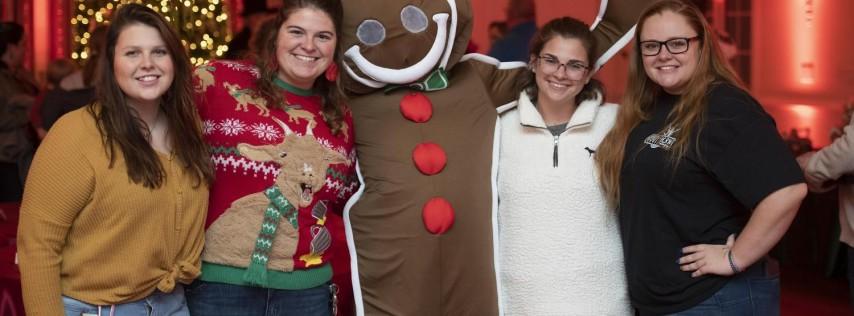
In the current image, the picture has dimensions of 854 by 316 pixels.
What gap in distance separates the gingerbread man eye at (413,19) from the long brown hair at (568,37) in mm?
319

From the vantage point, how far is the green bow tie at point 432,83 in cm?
277

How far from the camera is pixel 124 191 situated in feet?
6.80

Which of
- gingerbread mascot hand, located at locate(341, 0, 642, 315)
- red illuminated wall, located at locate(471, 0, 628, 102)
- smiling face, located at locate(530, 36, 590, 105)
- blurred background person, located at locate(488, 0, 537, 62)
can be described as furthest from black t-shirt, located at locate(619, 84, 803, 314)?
red illuminated wall, located at locate(471, 0, 628, 102)

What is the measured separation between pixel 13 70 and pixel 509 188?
14.0 feet

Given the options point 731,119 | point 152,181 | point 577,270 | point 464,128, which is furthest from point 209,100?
point 731,119

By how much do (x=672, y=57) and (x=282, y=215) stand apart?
1.03 metres

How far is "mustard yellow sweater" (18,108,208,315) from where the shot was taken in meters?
2.03

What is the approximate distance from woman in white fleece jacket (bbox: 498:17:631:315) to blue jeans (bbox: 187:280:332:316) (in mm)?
614

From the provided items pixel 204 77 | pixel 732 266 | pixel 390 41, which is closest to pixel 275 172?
pixel 204 77

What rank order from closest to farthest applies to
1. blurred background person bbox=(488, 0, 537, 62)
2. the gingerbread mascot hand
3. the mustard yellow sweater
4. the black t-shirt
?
1. the mustard yellow sweater
2. the black t-shirt
3. the gingerbread mascot hand
4. blurred background person bbox=(488, 0, 537, 62)

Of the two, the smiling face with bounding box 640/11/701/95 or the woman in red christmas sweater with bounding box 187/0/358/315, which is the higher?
the smiling face with bounding box 640/11/701/95

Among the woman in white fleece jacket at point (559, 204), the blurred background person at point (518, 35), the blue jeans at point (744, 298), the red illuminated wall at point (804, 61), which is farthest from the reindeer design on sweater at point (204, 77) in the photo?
the red illuminated wall at point (804, 61)

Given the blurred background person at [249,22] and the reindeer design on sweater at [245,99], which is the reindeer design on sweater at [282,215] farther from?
the blurred background person at [249,22]

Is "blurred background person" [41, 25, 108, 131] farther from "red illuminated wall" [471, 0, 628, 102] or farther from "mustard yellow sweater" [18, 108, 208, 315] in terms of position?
"red illuminated wall" [471, 0, 628, 102]
